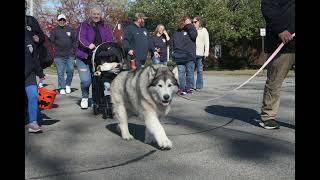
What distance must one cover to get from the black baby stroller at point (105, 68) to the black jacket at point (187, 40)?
4176 mm

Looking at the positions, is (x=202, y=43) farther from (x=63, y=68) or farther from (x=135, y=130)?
(x=135, y=130)

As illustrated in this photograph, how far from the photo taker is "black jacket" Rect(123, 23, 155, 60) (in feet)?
37.0

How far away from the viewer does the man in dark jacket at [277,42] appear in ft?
23.1

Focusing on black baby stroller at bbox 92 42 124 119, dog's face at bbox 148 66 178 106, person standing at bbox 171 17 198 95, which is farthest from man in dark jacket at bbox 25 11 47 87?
person standing at bbox 171 17 198 95

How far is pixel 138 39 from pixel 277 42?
15.7ft

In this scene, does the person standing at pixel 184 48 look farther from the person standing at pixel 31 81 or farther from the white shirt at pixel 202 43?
the person standing at pixel 31 81

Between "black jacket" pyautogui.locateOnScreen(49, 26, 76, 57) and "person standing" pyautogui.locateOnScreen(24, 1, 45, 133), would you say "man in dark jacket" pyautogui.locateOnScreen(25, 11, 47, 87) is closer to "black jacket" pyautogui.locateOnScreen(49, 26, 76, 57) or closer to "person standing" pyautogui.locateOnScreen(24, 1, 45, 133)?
"person standing" pyautogui.locateOnScreen(24, 1, 45, 133)

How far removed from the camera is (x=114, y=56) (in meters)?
9.31

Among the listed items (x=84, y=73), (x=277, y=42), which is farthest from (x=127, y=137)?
(x=84, y=73)

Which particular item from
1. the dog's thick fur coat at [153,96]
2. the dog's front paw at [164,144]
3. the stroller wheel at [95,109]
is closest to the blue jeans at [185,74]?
the stroller wheel at [95,109]

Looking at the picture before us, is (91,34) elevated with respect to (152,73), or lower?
elevated

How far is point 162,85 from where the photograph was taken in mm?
6277
